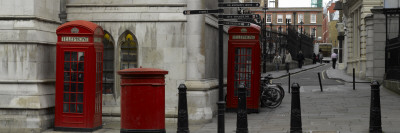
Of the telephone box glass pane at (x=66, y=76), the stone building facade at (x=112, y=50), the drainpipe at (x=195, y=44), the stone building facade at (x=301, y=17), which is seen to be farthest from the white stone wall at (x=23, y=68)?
the stone building facade at (x=301, y=17)

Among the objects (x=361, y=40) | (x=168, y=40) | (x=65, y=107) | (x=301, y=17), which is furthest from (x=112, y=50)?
(x=301, y=17)

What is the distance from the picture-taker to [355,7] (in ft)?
100.0

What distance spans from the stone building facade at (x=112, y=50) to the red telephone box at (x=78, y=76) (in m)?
0.56

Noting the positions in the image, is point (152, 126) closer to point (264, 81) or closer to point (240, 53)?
point (240, 53)

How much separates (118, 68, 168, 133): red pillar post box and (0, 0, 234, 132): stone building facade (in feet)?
12.8

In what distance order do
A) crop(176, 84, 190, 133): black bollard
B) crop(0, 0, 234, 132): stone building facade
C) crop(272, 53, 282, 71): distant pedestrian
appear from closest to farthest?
1. crop(176, 84, 190, 133): black bollard
2. crop(0, 0, 234, 132): stone building facade
3. crop(272, 53, 282, 71): distant pedestrian

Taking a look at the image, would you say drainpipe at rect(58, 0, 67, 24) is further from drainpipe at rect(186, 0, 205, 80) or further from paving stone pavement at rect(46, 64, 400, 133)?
drainpipe at rect(186, 0, 205, 80)

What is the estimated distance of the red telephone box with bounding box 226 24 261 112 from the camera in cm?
1368

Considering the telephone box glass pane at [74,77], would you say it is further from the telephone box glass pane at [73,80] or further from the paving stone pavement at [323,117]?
the paving stone pavement at [323,117]

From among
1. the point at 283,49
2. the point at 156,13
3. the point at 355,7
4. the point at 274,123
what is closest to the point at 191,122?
the point at 274,123

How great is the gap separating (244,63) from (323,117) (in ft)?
8.32

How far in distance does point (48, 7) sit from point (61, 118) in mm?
2556

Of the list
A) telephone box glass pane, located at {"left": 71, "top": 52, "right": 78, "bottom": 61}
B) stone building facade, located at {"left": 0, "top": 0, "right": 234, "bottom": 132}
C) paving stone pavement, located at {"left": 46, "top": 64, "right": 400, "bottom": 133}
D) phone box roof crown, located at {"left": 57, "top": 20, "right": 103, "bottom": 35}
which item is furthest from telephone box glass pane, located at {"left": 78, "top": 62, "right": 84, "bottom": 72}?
paving stone pavement, located at {"left": 46, "top": 64, "right": 400, "bottom": 133}

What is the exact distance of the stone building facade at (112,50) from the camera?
11242 millimetres
